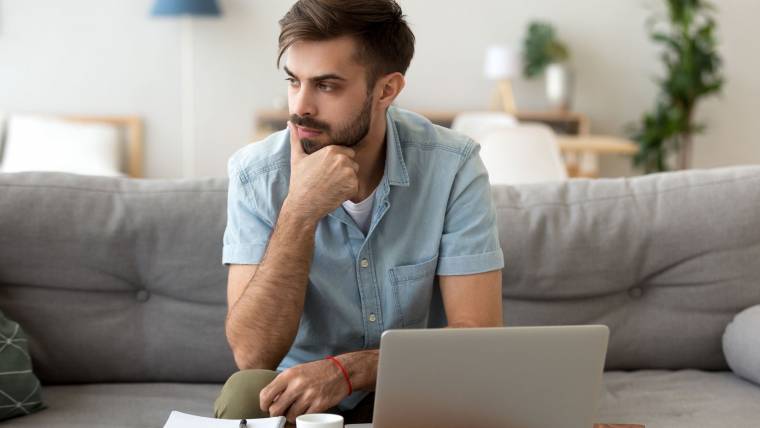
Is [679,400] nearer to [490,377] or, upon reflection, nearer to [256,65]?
[490,377]

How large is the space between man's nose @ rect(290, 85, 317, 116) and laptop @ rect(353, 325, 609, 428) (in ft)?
1.96

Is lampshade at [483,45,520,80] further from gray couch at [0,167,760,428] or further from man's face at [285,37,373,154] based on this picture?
man's face at [285,37,373,154]

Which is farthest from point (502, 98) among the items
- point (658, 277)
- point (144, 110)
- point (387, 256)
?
point (387, 256)

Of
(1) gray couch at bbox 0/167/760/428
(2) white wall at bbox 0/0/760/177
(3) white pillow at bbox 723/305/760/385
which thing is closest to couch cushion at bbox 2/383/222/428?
(1) gray couch at bbox 0/167/760/428

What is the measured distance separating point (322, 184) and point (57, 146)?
4028 millimetres

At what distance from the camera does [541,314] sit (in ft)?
6.99

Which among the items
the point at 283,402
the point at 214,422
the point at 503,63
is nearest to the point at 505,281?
the point at 283,402

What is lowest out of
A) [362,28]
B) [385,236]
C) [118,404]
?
[118,404]

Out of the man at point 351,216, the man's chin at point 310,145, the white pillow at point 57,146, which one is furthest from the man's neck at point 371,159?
the white pillow at point 57,146

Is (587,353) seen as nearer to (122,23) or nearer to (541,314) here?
(541,314)

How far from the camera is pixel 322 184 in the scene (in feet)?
5.54

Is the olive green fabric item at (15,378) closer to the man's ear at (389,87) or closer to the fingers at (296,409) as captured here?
the fingers at (296,409)

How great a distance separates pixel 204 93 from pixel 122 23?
0.62 metres

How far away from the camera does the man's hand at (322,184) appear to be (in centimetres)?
169
